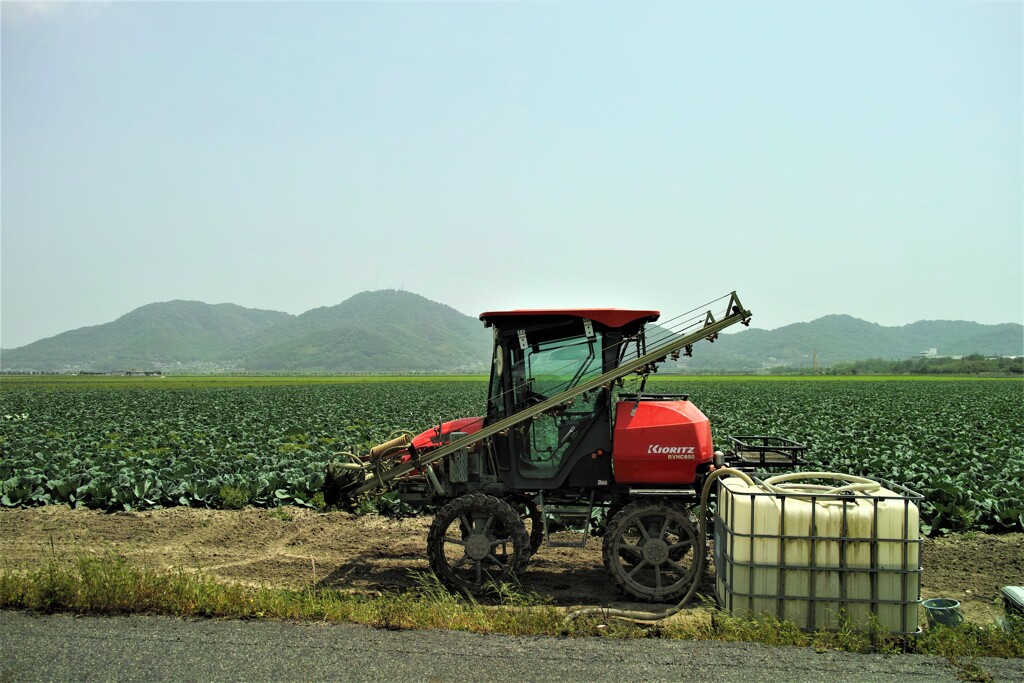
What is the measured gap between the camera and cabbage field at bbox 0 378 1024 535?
513 inches

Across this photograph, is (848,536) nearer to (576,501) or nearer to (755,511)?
(755,511)

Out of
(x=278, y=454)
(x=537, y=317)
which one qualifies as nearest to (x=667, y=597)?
(x=537, y=317)

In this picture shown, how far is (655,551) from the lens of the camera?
26.7 feet

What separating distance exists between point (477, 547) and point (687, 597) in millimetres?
2214

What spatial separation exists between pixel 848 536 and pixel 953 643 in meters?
1.13

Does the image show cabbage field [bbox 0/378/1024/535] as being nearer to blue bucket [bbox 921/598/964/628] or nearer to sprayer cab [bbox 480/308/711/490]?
sprayer cab [bbox 480/308/711/490]

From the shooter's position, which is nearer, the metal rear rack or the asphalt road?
the asphalt road

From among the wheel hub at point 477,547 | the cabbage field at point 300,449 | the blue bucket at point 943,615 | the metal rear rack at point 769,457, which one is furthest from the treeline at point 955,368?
the wheel hub at point 477,547

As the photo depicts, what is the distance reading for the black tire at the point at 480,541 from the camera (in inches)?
325

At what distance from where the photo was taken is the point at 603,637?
6758mm

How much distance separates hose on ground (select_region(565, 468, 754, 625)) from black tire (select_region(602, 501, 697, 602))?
7 cm

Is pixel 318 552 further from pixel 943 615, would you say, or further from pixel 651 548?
pixel 943 615

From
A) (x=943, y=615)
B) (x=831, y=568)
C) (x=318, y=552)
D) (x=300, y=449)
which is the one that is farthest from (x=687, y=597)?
(x=300, y=449)

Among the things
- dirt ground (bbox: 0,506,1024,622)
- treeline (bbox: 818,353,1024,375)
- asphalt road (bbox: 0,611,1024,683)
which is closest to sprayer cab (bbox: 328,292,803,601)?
dirt ground (bbox: 0,506,1024,622)
